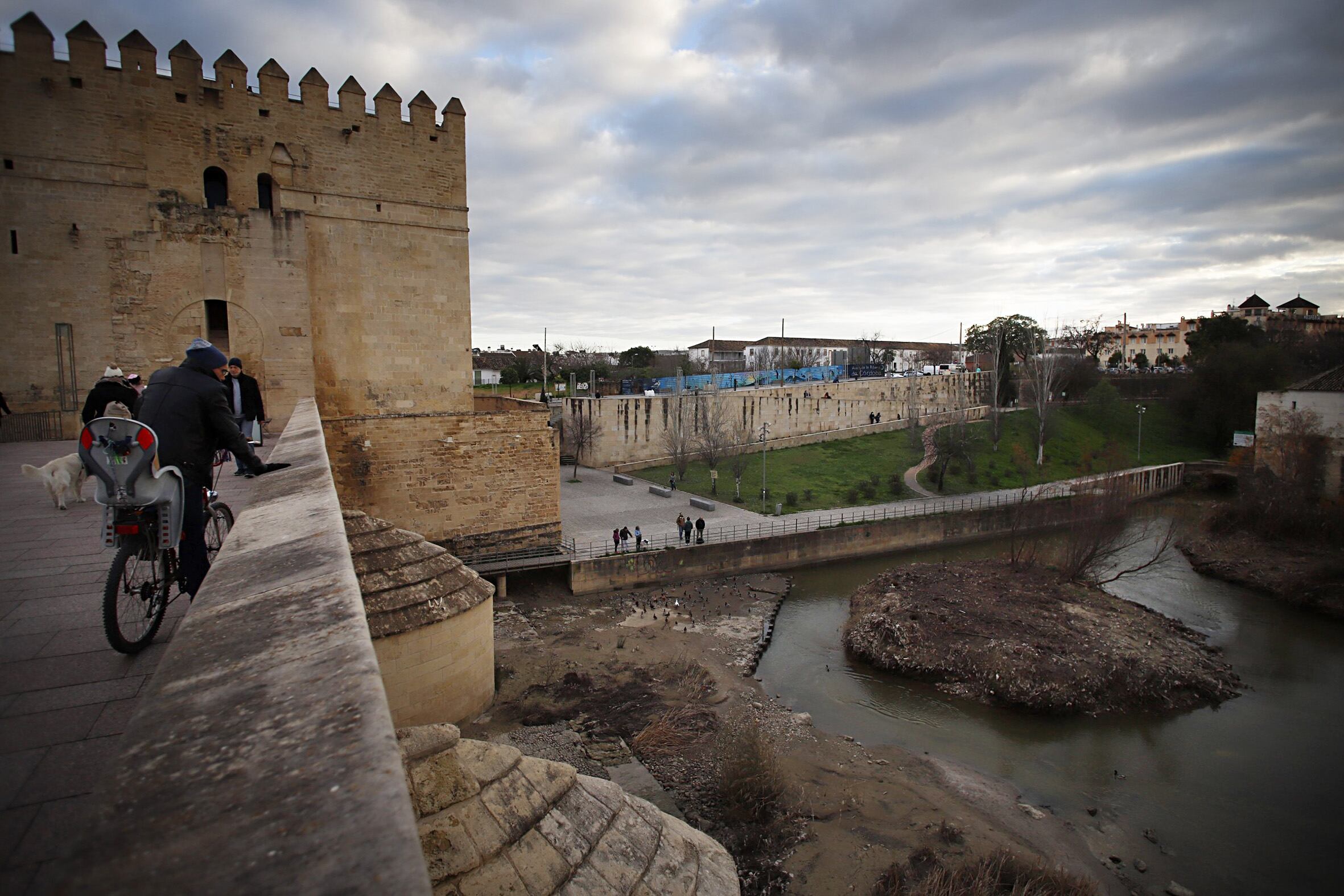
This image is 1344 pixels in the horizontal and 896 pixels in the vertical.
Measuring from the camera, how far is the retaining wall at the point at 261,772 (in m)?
1.09

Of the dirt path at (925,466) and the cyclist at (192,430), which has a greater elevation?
the cyclist at (192,430)

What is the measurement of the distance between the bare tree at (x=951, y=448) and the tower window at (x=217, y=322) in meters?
26.2

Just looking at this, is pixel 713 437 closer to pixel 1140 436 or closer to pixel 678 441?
pixel 678 441

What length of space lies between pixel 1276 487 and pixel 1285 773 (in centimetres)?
1801

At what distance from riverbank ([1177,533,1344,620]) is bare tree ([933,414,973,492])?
902 centimetres

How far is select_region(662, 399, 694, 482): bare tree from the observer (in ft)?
95.5

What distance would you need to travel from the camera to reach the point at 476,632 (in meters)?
10.0

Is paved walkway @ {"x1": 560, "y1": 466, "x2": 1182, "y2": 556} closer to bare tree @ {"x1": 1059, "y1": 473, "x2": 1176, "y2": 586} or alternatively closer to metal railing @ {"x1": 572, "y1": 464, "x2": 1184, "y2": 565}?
metal railing @ {"x1": 572, "y1": 464, "x2": 1184, "y2": 565}

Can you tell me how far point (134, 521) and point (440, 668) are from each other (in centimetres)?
645

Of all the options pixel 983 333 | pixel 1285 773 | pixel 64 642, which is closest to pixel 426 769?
pixel 64 642

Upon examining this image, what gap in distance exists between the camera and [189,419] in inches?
150

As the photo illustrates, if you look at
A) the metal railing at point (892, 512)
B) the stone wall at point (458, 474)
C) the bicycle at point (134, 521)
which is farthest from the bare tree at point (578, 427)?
the bicycle at point (134, 521)

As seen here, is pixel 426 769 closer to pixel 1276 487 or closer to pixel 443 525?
pixel 443 525

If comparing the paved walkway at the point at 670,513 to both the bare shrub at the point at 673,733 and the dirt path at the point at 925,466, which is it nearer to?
the dirt path at the point at 925,466
